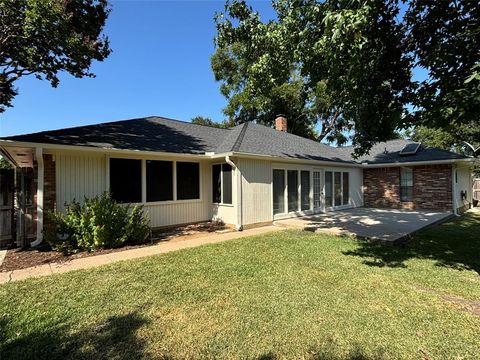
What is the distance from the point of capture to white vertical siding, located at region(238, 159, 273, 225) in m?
9.43

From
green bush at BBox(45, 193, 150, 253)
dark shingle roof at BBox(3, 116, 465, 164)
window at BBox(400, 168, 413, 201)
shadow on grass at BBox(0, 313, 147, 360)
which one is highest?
dark shingle roof at BBox(3, 116, 465, 164)

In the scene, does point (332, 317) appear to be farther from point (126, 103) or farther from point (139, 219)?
point (126, 103)

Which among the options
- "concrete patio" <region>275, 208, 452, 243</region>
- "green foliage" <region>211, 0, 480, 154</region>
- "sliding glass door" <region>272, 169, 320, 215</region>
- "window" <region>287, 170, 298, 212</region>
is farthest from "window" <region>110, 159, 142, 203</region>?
"window" <region>287, 170, 298, 212</region>

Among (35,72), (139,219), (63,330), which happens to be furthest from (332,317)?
(35,72)

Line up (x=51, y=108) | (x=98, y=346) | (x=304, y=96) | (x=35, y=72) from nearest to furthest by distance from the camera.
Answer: (x=98, y=346) → (x=35, y=72) → (x=51, y=108) → (x=304, y=96)

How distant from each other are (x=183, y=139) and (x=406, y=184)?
509 inches

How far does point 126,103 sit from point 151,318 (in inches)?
638

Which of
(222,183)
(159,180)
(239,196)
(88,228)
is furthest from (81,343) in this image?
(222,183)

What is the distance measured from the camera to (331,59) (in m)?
4.54

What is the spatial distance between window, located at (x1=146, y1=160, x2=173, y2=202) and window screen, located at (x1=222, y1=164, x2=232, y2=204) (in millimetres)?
1985

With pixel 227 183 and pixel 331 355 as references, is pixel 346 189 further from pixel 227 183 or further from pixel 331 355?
pixel 331 355

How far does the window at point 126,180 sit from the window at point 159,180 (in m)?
0.34

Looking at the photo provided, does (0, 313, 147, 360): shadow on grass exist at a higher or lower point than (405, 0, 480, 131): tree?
lower

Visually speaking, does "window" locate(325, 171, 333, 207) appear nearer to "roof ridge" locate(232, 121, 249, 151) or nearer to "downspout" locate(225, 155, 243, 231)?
"roof ridge" locate(232, 121, 249, 151)
